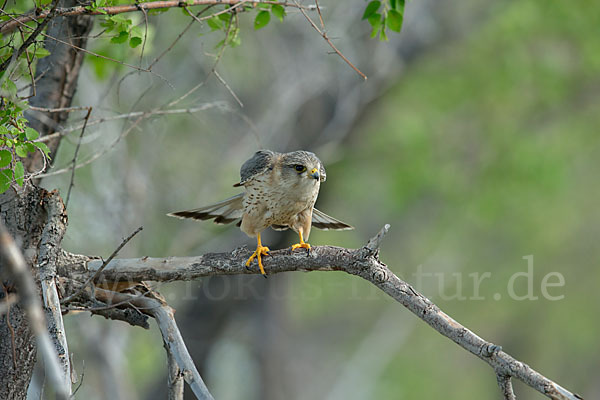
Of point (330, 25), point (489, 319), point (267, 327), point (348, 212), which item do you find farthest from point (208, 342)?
point (489, 319)

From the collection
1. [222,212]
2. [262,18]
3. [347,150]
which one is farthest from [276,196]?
[347,150]

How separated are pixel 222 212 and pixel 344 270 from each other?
5.22 feet

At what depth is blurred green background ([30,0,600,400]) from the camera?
9.83m

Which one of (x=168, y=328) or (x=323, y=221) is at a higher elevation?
(x=323, y=221)

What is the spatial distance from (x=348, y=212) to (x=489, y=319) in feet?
22.7

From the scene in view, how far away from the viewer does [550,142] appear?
12516 mm

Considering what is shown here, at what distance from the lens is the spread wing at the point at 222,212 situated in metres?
4.40

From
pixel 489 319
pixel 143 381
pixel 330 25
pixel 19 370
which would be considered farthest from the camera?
pixel 489 319

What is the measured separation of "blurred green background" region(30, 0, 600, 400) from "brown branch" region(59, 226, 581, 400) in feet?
12.0

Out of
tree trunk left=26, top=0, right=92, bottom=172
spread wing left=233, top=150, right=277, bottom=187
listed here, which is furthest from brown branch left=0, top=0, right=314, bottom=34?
spread wing left=233, top=150, right=277, bottom=187

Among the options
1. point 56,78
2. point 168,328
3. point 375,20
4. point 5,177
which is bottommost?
point 168,328

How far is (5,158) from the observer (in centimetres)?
286

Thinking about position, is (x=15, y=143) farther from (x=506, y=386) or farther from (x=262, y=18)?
(x=506, y=386)

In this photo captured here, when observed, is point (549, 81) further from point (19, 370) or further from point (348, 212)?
point (19, 370)
